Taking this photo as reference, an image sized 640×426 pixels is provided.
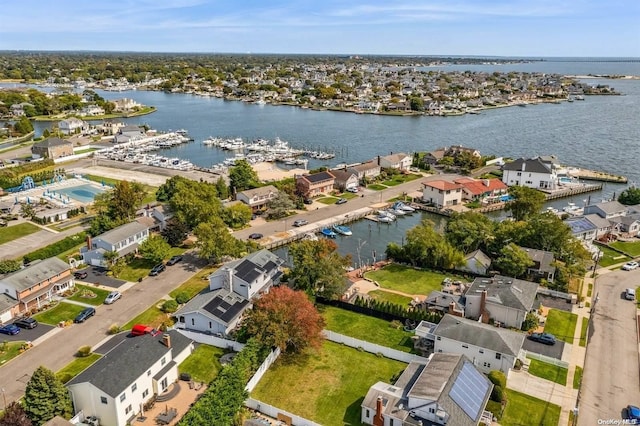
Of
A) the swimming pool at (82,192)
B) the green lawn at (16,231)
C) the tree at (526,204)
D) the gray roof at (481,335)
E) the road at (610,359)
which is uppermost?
the tree at (526,204)

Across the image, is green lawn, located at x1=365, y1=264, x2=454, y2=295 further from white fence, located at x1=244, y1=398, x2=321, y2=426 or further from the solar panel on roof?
white fence, located at x1=244, y1=398, x2=321, y2=426

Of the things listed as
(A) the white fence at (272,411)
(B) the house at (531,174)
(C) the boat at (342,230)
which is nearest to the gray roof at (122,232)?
(C) the boat at (342,230)

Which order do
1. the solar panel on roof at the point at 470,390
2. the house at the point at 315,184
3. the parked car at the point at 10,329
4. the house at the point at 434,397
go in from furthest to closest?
the house at the point at 315,184, the parked car at the point at 10,329, the solar panel on roof at the point at 470,390, the house at the point at 434,397

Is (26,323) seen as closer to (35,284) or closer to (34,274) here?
(35,284)

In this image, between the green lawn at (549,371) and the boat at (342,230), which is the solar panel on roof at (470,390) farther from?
the boat at (342,230)

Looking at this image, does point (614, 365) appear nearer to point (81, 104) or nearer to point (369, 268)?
point (369, 268)

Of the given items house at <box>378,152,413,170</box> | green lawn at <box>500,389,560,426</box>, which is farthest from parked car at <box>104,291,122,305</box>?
house at <box>378,152,413,170</box>

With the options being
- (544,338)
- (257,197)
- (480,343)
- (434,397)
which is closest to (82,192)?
(257,197)
